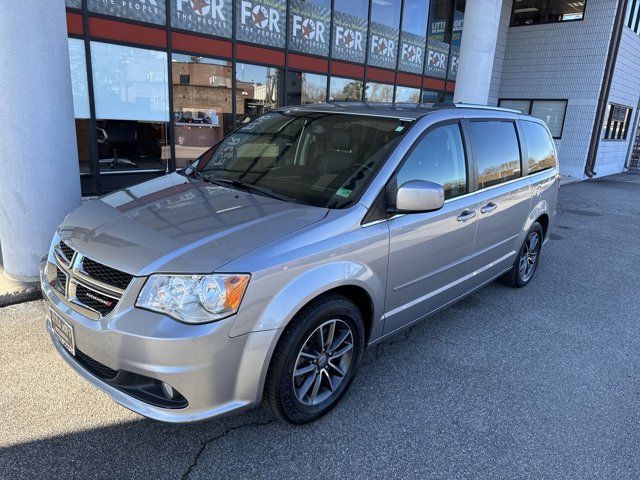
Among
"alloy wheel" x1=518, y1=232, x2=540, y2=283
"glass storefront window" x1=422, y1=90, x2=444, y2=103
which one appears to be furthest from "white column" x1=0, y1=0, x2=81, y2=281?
"glass storefront window" x1=422, y1=90, x2=444, y2=103

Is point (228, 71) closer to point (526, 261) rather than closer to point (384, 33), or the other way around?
point (384, 33)

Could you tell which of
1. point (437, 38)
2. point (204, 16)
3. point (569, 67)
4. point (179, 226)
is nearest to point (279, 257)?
point (179, 226)

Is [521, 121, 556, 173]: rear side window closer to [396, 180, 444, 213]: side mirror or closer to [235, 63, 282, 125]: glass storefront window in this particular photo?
[396, 180, 444, 213]: side mirror

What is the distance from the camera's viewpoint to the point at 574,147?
16656 mm

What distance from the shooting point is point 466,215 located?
3559 mm

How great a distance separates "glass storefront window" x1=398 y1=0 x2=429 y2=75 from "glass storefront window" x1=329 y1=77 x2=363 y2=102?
1804 mm

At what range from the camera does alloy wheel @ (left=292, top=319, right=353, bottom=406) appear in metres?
2.63

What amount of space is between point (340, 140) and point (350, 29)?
373 inches

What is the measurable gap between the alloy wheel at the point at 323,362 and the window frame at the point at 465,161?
2.82 ft

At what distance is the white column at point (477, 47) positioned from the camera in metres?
10.6

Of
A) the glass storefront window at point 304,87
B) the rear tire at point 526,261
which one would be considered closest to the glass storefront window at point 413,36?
the glass storefront window at point 304,87

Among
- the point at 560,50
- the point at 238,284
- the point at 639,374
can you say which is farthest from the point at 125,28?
the point at 560,50

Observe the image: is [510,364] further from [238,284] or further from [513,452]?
[238,284]

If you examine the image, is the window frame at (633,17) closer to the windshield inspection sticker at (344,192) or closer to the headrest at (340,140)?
the headrest at (340,140)
